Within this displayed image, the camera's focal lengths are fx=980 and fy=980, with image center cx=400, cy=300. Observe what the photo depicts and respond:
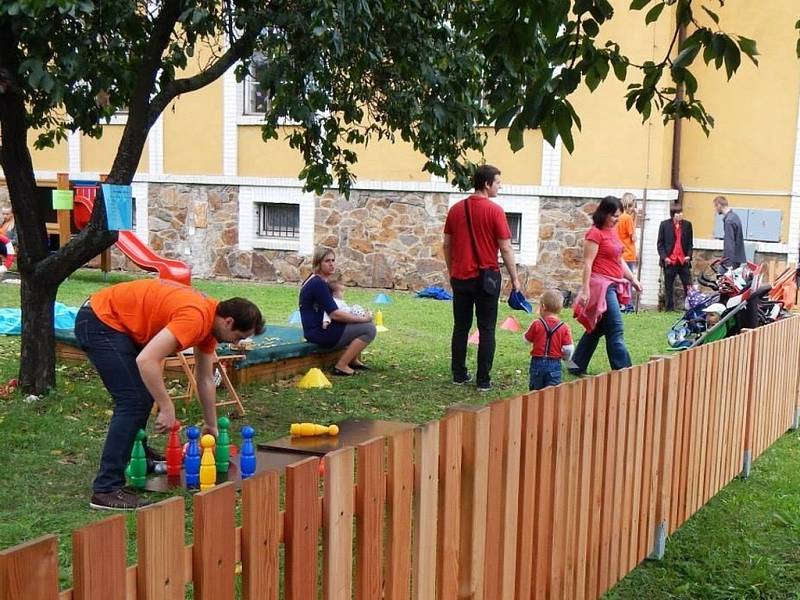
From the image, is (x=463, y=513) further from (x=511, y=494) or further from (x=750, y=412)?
(x=750, y=412)

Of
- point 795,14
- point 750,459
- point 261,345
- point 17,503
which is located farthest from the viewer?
point 795,14

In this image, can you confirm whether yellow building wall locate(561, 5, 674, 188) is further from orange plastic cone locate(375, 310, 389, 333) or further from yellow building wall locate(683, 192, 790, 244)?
orange plastic cone locate(375, 310, 389, 333)

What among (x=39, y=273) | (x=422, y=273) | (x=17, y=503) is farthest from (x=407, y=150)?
(x=17, y=503)

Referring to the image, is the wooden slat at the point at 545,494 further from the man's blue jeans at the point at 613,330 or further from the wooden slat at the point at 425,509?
the man's blue jeans at the point at 613,330

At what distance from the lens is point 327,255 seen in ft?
28.6

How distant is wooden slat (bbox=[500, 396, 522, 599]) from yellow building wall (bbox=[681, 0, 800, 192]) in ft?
45.8

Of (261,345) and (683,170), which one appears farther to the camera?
(683,170)

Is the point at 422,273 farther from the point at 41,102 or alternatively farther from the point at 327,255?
the point at 41,102

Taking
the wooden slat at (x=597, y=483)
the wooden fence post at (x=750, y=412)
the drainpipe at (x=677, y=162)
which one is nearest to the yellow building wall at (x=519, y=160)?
the drainpipe at (x=677, y=162)

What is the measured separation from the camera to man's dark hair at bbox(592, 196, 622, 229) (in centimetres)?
836

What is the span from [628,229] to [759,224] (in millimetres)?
2256

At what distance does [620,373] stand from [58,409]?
456 cm

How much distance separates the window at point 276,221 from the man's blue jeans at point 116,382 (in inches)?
557

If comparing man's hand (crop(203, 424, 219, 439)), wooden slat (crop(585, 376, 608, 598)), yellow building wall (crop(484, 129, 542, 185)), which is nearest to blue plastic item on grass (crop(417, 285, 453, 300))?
yellow building wall (crop(484, 129, 542, 185))
